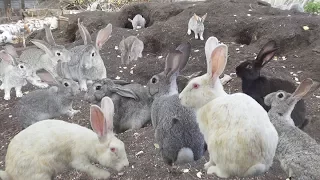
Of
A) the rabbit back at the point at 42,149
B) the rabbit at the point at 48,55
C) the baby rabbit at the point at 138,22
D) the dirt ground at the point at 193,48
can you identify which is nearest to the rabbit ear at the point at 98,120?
the rabbit back at the point at 42,149

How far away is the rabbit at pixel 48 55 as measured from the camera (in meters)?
4.95

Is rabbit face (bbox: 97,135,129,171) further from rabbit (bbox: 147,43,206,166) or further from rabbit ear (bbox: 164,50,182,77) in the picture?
rabbit ear (bbox: 164,50,182,77)

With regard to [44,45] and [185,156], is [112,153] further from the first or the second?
[44,45]

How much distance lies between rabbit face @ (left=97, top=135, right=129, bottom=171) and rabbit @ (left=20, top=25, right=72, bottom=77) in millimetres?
2534

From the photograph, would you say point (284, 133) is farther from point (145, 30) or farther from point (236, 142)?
point (145, 30)

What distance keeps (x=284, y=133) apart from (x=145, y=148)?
1.10m

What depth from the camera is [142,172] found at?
275 centimetres

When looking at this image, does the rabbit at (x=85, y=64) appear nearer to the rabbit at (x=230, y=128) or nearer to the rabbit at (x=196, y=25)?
the rabbit at (x=196, y=25)

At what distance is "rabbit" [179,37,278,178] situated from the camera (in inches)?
84.5

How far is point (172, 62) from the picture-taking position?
9.36 feet

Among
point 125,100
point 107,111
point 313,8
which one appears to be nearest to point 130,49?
point 125,100

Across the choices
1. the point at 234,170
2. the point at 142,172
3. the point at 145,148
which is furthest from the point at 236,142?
the point at 145,148

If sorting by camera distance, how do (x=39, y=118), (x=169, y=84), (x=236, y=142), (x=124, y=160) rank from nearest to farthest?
(x=236, y=142) < (x=124, y=160) < (x=169, y=84) < (x=39, y=118)

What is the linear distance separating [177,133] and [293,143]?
777 mm
